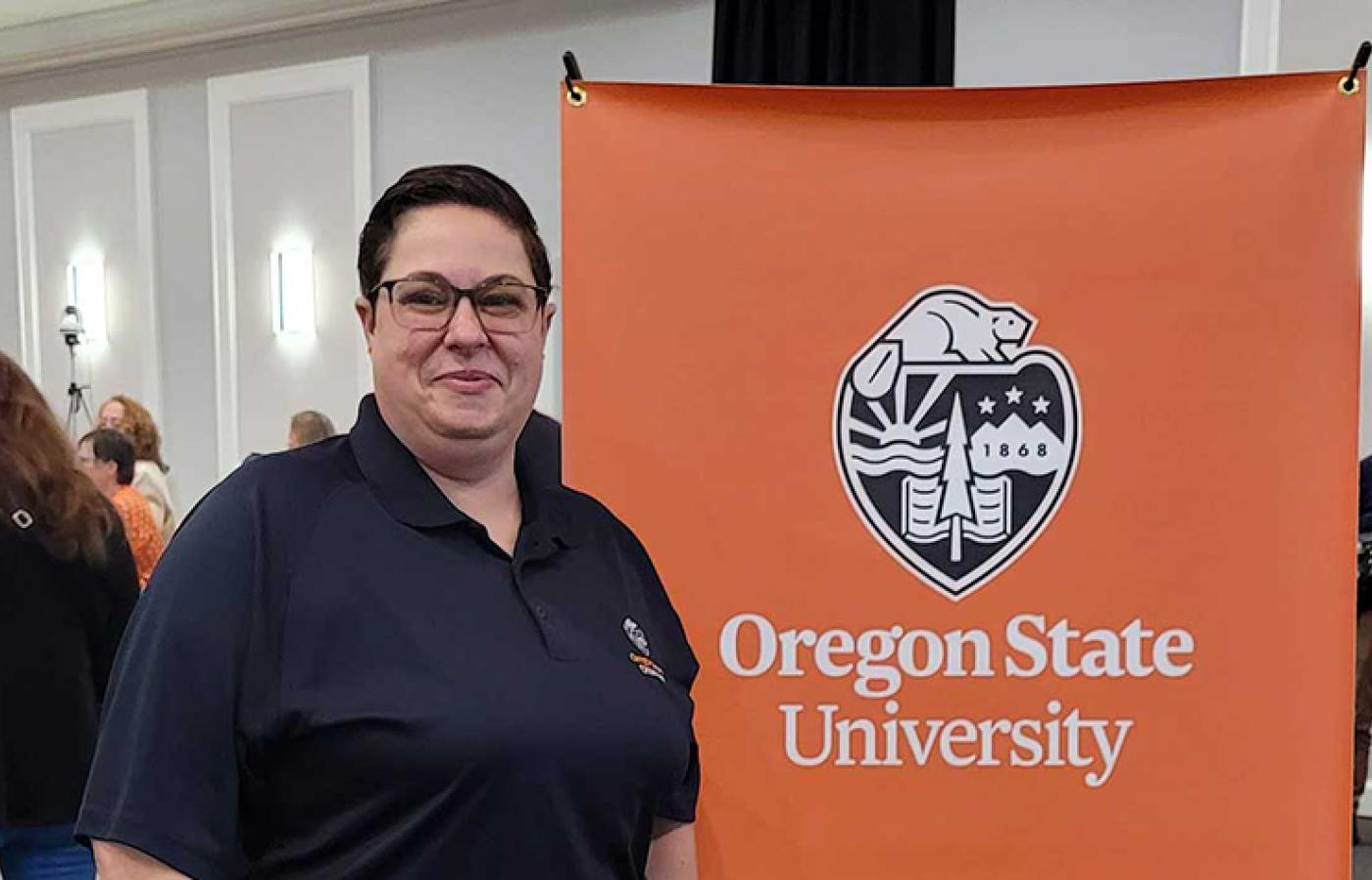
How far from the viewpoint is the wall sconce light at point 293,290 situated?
5680 mm

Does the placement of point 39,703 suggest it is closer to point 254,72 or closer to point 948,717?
point 948,717

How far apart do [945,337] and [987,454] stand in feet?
0.48

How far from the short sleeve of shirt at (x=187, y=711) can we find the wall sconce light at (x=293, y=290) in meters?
4.98

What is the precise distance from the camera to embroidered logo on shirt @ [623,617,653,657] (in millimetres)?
1110

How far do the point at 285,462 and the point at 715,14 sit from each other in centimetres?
393

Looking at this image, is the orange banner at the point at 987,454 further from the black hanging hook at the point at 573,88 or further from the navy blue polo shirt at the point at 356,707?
the navy blue polo shirt at the point at 356,707

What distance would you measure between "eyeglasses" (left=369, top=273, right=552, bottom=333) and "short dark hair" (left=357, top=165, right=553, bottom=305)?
0.03 meters

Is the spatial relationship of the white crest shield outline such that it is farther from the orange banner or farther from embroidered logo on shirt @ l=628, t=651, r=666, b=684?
embroidered logo on shirt @ l=628, t=651, r=666, b=684

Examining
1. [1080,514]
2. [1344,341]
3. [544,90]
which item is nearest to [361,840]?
[1080,514]

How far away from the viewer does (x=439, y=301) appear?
3.31 ft

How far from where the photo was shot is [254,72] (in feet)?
19.0

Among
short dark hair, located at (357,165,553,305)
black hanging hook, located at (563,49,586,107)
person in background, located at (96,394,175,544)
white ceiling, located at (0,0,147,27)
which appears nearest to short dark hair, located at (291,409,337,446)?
person in background, located at (96,394,175,544)

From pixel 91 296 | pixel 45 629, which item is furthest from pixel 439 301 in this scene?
pixel 91 296

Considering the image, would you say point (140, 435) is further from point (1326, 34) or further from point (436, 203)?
point (1326, 34)
